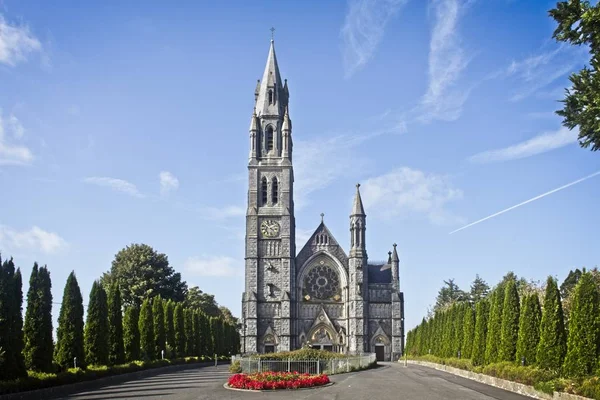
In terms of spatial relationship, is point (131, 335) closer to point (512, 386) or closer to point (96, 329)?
point (96, 329)

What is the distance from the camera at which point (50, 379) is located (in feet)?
94.6

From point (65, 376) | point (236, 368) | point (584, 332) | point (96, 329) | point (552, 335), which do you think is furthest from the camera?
point (236, 368)

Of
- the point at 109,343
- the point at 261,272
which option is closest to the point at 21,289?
the point at 109,343

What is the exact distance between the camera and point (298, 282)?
82000 mm

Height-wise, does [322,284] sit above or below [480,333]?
above

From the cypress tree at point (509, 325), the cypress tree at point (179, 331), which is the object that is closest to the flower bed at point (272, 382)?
the cypress tree at point (509, 325)

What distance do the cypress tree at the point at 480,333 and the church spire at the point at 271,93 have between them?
49254mm

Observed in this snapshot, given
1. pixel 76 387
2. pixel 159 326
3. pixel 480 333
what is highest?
pixel 159 326

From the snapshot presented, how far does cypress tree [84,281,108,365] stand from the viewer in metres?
38.2

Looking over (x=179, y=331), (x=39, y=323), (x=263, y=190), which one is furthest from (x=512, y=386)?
(x=263, y=190)

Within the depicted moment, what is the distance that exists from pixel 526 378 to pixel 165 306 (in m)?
37.3

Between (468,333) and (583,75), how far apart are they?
98.5 feet

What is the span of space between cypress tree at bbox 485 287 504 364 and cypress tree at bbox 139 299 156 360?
975 inches

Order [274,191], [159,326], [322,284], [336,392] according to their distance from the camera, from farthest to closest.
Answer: [274,191]
[322,284]
[159,326]
[336,392]
